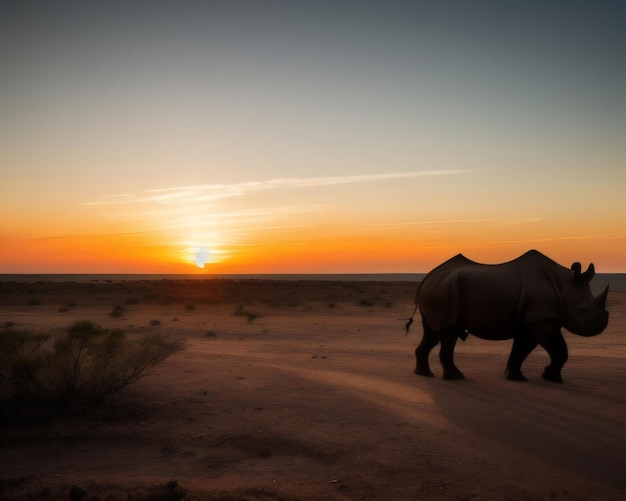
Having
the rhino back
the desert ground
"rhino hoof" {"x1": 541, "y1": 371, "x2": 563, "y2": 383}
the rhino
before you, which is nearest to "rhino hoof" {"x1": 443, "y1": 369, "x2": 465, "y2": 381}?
the rhino

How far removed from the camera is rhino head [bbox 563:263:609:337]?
35.0 ft

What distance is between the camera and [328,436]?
746 cm

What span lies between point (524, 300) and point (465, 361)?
12.0ft

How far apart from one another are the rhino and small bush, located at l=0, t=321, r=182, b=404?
228 inches

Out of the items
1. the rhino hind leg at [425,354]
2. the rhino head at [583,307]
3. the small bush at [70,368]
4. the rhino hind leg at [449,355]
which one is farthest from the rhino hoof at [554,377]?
the small bush at [70,368]

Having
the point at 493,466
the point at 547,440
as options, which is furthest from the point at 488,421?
the point at 493,466

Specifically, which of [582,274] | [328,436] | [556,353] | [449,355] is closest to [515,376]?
[556,353]

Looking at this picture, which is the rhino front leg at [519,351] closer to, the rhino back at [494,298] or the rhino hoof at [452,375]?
the rhino back at [494,298]

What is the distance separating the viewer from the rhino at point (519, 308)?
1080 centimetres

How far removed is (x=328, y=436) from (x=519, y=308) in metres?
5.41

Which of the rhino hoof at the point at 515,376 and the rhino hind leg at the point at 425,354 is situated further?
the rhino hind leg at the point at 425,354

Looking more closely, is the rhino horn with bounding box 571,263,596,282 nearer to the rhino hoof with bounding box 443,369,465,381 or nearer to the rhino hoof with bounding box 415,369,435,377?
the rhino hoof with bounding box 443,369,465,381

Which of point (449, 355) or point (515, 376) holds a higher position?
point (449, 355)

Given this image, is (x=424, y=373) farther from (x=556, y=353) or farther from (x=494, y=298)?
(x=556, y=353)
